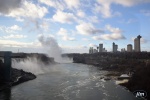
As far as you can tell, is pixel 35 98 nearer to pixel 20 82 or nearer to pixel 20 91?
pixel 20 91

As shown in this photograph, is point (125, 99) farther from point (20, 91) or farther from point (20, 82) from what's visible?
point (20, 82)

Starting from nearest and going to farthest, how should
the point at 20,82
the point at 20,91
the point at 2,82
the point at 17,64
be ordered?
the point at 20,91 → the point at 2,82 → the point at 20,82 → the point at 17,64

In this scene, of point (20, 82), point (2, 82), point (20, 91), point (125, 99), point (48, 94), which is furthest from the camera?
point (20, 82)

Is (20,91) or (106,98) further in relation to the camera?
(20,91)

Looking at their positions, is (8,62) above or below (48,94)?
above

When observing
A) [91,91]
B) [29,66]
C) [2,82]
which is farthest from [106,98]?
[29,66]

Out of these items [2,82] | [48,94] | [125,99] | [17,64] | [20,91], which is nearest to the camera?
[125,99]

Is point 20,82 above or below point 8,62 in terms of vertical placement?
below

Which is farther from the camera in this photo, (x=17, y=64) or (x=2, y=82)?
(x=17, y=64)

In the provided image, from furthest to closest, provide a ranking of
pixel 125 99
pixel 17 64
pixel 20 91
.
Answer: pixel 17 64 < pixel 20 91 < pixel 125 99

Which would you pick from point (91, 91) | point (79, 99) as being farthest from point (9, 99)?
point (91, 91)
